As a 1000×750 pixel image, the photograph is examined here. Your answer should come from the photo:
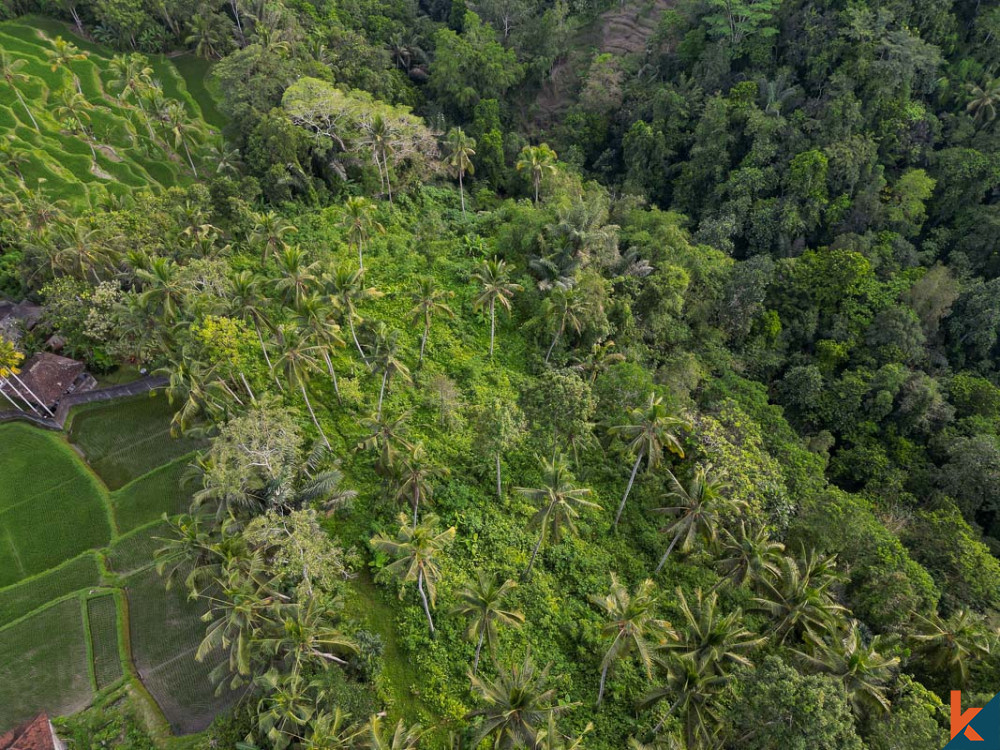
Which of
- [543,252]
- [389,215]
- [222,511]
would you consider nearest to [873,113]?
[543,252]

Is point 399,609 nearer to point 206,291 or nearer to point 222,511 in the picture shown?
point 222,511

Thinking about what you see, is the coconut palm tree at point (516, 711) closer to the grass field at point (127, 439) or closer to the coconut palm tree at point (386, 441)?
the coconut palm tree at point (386, 441)

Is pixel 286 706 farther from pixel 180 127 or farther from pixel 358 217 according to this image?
pixel 180 127

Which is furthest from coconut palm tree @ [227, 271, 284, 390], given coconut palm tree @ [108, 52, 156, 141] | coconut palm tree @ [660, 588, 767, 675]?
coconut palm tree @ [108, 52, 156, 141]

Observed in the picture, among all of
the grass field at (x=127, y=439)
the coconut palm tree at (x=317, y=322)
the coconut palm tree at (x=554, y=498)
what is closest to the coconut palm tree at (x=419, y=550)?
the coconut palm tree at (x=554, y=498)

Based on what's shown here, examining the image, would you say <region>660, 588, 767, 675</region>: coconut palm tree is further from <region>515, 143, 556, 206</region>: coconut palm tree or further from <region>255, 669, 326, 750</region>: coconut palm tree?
<region>515, 143, 556, 206</region>: coconut palm tree

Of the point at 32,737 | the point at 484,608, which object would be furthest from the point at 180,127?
the point at 484,608
